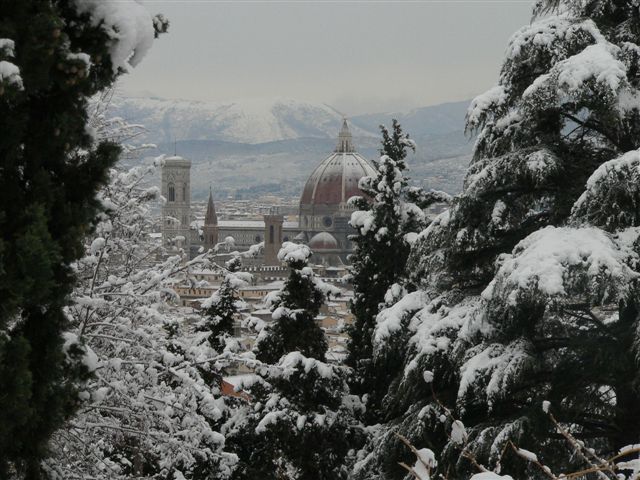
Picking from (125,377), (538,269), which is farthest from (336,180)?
(538,269)

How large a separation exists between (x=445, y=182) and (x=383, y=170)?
168m

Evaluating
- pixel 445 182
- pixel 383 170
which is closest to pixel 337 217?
pixel 445 182

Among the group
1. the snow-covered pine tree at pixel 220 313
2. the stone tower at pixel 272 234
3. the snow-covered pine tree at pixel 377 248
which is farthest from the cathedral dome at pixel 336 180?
the snow-covered pine tree at pixel 377 248

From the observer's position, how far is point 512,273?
6000 mm

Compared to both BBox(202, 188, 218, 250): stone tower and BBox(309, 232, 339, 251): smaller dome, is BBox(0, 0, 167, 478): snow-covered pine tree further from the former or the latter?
BBox(309, 232, 339, 251): smaller dome

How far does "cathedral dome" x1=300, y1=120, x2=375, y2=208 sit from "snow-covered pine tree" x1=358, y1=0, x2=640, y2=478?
131945 millimetres

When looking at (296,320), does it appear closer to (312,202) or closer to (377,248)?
(377,248)

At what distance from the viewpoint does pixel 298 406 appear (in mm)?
10250

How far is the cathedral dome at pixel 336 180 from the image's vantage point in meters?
142

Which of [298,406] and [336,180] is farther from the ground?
[298,406]

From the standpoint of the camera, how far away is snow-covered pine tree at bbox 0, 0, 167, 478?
4156 mm

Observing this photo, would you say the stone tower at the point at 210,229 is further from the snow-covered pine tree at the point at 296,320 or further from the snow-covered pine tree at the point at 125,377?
the snow-covered pine tree at the point at 125,377

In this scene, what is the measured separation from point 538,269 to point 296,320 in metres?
5.21

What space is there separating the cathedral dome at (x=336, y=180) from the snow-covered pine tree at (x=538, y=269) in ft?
433
